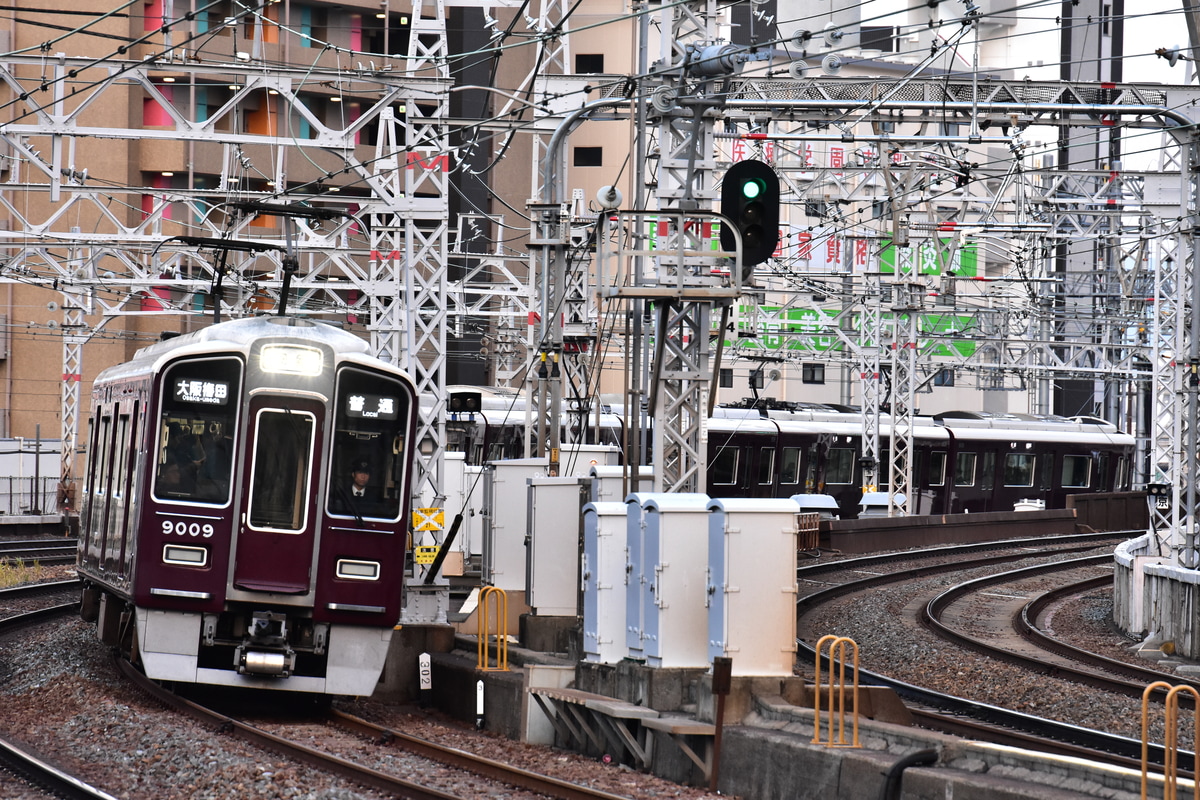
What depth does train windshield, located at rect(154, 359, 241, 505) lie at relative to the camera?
12.0 m

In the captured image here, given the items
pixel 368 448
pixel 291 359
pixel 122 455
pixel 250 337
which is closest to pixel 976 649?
pixel 368 448

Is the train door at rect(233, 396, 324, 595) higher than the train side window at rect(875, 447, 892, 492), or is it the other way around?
the train door at rect(233, 396, 324, 595)

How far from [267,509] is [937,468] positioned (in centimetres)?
2667

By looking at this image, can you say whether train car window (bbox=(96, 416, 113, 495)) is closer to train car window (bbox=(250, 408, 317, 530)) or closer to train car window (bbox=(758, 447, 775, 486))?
train car window (bbox=(250, 408, 317, 530))

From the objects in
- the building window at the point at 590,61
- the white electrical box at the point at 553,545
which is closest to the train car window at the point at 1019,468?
the white electrical box at the point at 553,545

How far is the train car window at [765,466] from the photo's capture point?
34031 mm

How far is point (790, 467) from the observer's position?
34.8 meters

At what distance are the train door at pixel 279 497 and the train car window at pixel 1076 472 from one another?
30.2 m

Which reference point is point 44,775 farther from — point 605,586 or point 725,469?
point 725,469

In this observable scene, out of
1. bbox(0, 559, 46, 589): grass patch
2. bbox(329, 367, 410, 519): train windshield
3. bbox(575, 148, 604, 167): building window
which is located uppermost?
bbox(575, 148, 604, 167): building window

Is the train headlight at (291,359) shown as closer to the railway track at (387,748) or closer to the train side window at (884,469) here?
the railway track at (387,748)

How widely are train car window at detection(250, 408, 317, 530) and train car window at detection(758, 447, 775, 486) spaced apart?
887 inches

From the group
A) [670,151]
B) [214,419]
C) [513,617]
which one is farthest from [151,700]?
[670,151]

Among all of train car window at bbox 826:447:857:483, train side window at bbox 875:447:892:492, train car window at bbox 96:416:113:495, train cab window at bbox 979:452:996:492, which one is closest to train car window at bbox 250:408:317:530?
train car window at bbox 96:416:113:495
